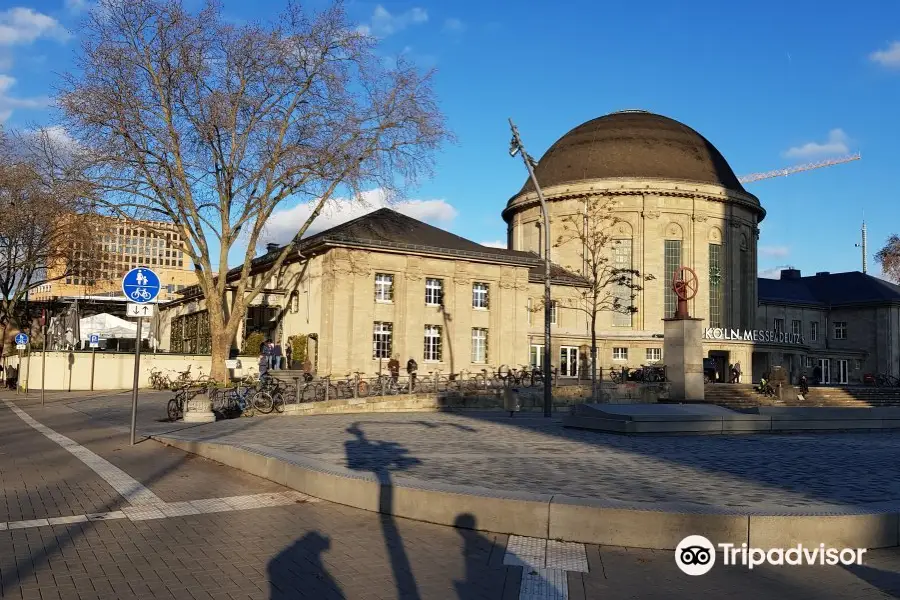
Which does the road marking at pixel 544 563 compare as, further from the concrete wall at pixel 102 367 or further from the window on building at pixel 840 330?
the window on building at pixel 840 330

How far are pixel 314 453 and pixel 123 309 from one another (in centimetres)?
6003

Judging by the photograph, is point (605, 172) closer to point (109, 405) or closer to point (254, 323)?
point (254, 323)

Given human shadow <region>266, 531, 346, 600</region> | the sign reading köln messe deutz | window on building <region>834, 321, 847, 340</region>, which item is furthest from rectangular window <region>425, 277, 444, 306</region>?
window on building <region>834, 321, 847, 340</region>

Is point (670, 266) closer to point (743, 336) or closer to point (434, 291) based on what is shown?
point (743, 336)

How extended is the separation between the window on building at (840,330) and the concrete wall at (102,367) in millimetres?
60933

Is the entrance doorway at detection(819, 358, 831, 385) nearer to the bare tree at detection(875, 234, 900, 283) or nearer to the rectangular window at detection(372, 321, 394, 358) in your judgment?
the bare tree at detection(875, 234, 900, 283)

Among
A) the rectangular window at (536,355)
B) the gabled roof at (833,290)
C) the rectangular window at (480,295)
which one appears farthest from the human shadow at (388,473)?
the gabled roof at (833,290)

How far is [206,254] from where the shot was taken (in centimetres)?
3209

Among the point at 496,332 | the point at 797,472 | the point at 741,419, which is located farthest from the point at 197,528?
the point at 496,332

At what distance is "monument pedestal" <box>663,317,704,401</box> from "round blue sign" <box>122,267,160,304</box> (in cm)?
2173

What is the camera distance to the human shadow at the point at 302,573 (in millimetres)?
5504

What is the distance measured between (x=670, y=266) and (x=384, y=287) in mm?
31159

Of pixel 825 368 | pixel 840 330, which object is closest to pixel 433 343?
pixel 825 368

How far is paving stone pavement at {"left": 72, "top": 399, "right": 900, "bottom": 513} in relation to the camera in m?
8.68
